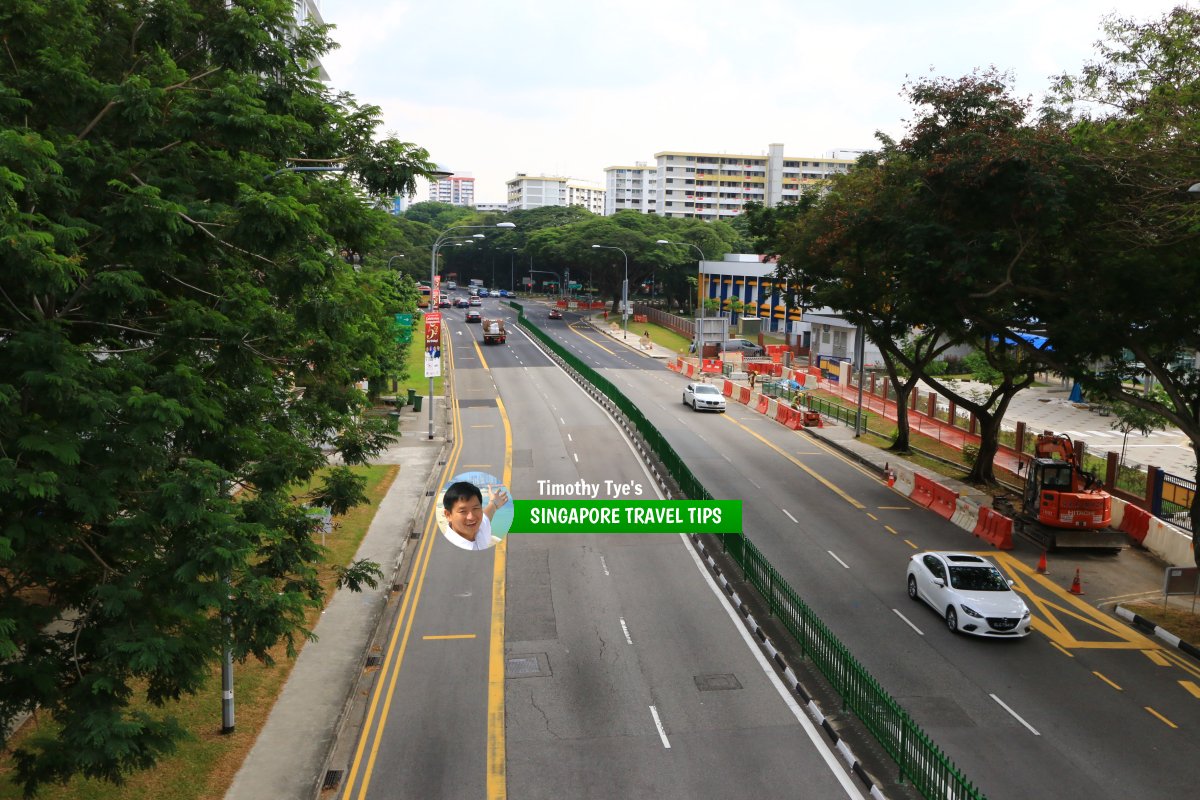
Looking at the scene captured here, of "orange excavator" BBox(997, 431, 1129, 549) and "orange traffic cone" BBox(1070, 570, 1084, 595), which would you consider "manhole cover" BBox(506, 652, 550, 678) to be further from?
"orange excavator" BBox(997, 431, 1129, 549)

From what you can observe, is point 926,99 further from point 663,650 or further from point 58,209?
point 58,209

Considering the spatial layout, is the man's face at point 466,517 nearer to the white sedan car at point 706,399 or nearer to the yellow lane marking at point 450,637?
the yellow lane marking at point 450,637

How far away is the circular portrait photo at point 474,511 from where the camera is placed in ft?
94.7

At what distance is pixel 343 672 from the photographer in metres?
18.8

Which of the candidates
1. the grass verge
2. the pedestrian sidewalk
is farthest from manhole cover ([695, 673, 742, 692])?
the grass verge

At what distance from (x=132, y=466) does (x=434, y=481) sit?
24.1 m

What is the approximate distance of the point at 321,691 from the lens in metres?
17.9

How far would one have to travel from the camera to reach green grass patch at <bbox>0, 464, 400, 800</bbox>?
45.8 feet

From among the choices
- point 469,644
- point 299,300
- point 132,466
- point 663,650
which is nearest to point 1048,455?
point 663,650

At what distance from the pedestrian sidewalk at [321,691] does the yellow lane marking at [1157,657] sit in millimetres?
15814

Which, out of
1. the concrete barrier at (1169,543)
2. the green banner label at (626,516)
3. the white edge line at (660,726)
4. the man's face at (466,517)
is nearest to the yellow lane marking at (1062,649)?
the concrete barrier at (1169,543)

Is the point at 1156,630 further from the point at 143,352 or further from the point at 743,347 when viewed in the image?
the point at 743,347

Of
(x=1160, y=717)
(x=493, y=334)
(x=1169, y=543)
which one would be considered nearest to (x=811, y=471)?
(x=1169, y=543)

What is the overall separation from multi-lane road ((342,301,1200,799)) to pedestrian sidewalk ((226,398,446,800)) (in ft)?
2.05
